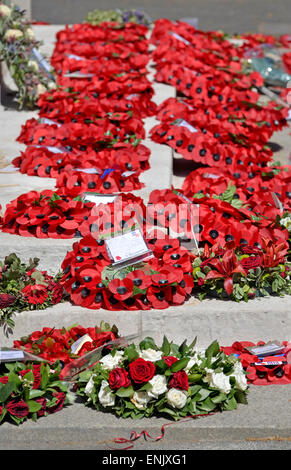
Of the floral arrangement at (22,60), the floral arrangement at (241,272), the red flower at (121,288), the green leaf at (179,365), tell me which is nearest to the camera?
the green leaf at (179,365)

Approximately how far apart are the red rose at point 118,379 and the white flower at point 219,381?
388 millimetres

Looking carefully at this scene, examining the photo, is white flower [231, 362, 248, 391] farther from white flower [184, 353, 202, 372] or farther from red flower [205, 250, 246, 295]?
red flower [205, 250, 246, 295]

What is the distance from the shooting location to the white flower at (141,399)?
3625 millimetres

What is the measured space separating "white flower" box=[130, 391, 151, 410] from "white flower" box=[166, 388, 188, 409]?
0.10m

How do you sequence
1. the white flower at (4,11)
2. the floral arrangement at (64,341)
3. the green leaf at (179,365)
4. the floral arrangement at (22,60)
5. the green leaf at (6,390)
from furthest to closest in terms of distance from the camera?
the white flower at (4,11), the floral arrangement at (22,60), the floral arrangement at (64,341), the green leaf at (179,365), the green leaf at (6,390)

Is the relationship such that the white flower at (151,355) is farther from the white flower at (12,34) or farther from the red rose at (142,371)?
the white flower at (12,34)

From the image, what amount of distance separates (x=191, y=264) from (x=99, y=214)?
60 cm

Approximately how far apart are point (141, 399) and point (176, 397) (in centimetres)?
16

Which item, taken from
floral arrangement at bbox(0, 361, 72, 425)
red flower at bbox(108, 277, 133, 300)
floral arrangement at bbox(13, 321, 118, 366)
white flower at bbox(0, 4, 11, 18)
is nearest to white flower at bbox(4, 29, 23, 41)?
white flower at bbox(0, 4, 11, 18)

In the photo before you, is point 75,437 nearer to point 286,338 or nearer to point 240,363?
point 240,363

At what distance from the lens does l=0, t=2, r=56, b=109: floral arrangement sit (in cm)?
671

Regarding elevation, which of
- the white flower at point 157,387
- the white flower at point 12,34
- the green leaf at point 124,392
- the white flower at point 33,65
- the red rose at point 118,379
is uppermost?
the white flower at point 12,34

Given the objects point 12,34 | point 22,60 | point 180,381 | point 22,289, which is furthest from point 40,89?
point 180,381

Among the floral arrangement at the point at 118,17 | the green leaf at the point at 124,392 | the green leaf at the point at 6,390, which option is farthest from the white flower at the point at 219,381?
the floral arrangement at the point at 118,17
